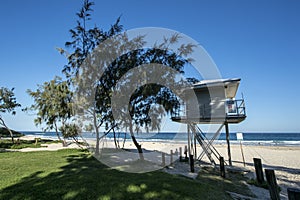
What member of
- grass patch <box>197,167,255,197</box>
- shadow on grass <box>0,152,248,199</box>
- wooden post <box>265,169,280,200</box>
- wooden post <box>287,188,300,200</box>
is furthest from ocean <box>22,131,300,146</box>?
wooden post <box>287,188,300,200</box>

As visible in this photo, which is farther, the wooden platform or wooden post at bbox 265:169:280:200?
the wooden platform

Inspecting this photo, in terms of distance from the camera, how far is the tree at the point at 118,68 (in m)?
9.29

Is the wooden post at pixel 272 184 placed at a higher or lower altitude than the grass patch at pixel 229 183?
higher

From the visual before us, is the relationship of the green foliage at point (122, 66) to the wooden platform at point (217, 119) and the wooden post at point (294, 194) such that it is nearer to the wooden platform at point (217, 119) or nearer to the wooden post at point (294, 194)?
the wooden platform at point (217, 119)

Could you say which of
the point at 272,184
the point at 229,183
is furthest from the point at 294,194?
the point at 229,183

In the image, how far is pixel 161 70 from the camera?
901 cm

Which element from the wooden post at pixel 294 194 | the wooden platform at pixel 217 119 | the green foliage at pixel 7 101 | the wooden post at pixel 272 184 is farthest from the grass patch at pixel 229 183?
the green foliage at pixel 7 101

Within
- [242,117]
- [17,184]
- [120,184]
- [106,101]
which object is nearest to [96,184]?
[120,184]

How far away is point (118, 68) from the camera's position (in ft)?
31.4

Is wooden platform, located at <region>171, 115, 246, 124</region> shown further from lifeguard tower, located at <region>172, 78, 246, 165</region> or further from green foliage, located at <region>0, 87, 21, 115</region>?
green foliage, located at <region>0, 87, 21, 115</region>

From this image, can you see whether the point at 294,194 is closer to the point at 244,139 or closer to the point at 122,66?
the point at 122,66

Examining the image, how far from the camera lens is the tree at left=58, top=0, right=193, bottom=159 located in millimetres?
9289

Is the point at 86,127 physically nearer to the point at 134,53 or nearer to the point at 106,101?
the point at 106,101

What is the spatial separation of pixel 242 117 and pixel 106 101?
7.83 m
